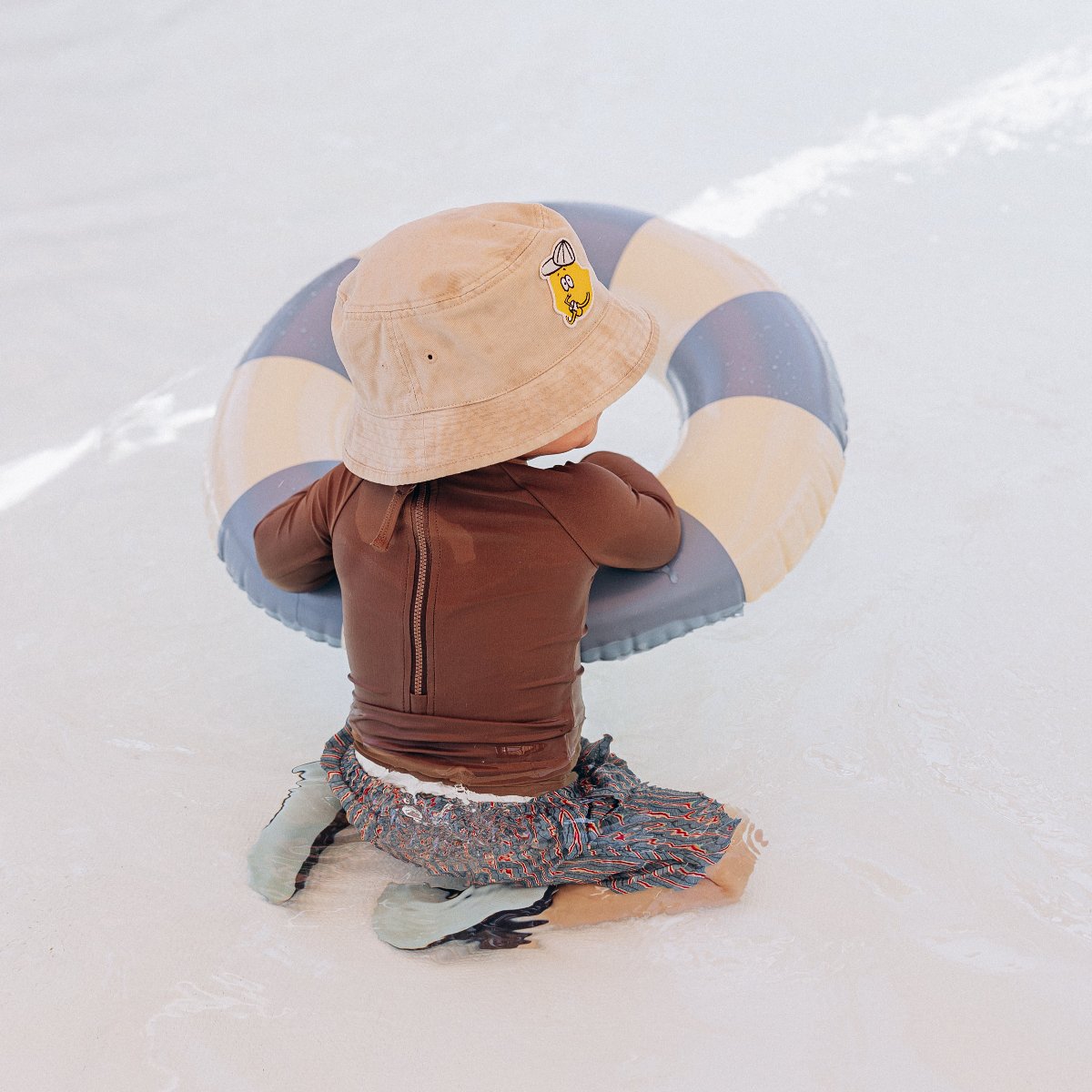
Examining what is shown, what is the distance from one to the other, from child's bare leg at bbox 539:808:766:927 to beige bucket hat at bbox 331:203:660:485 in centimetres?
41

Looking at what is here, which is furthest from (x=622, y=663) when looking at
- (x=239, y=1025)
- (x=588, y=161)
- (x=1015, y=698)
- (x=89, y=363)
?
(x=588, y=161)

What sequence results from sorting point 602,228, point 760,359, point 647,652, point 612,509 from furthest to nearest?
point 647,652 < point 602,228 < point 760,359 < point 612,509

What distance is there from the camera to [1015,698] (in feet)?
4.39

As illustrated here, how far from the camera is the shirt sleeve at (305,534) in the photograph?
0.98 m

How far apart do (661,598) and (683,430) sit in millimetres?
237

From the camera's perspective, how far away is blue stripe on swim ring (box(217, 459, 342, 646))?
111 cm

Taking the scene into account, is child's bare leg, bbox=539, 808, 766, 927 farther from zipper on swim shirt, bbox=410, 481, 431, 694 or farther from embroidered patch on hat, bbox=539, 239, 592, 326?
embroidered patch on hat, bbox=539, 239, 592, 326

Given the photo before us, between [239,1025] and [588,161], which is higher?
[588,161]

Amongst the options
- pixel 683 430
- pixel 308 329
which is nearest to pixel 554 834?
pixel 683 430

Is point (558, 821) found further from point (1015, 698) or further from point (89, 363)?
point (89, 363)

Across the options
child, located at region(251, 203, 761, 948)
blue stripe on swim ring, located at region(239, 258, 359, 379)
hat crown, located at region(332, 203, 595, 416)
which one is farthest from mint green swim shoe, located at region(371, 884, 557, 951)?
blue stripe on swim ring, located at region(239, 258, 359, 379)

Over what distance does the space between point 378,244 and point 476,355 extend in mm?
117

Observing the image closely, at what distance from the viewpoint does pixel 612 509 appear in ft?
3.09

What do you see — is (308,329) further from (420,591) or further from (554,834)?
(554,834)
